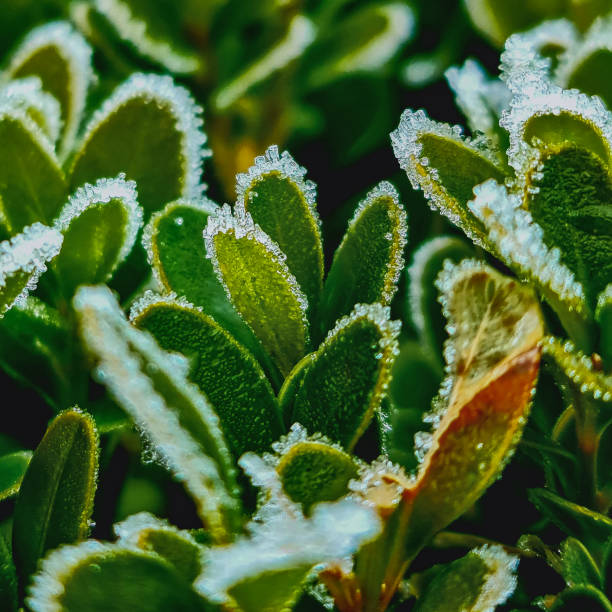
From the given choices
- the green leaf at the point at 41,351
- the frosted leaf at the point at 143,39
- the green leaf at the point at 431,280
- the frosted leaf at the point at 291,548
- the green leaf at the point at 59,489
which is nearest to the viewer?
the frosted leaf at the point at 291,548

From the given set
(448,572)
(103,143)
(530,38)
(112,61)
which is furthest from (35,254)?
(112,61)

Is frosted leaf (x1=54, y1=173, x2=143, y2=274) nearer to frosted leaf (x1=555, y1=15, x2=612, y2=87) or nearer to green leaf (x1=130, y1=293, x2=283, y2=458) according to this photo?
green leaf (x1=130, y1=293, x2=283, y2=458)

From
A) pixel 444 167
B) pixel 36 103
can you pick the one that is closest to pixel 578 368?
pixel 444 167

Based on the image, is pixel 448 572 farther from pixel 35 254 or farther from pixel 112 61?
pixel 112 61

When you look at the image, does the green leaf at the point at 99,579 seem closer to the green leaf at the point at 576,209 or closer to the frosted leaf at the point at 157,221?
the frosted leaf at the point at 157,221

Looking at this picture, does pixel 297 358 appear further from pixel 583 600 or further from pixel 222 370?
pixel 583 600

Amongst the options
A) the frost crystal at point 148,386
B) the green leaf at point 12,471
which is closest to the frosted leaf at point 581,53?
the frost crystal at point 148,386
